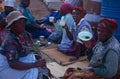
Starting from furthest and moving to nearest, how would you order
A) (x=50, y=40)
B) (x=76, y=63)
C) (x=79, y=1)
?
(x=79, y=1) → (x=50, y=40) → (x=76, y=63)

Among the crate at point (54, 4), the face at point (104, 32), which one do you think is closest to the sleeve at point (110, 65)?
the face at point (104, 32)

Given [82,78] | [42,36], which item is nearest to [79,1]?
[42,36]

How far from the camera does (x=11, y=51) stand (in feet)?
10.8

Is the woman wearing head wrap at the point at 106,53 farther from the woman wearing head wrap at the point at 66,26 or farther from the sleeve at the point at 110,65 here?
the woman wearing head wrap at the point at 66,26

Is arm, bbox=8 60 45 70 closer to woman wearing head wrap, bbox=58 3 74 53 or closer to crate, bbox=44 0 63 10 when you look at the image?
woman wearing head wrap, bbox=58 3 74 53

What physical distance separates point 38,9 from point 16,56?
680 cm

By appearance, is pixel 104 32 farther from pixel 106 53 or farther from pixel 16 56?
pixel 16 56

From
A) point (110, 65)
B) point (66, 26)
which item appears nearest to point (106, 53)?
point (110, 65)

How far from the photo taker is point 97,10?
6.11 metres

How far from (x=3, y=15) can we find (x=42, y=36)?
1372mm

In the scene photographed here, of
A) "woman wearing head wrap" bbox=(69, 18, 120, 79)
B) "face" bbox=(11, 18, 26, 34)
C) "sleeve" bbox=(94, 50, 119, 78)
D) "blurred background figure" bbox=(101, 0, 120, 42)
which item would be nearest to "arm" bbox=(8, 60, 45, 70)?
"face" bbox=(11, 18, 26, 34)

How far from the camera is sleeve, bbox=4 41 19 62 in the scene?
3.30 metres

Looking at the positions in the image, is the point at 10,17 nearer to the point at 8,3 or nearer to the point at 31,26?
the point at 8,3

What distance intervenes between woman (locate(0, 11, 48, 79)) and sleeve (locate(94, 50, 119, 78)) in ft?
2.36
